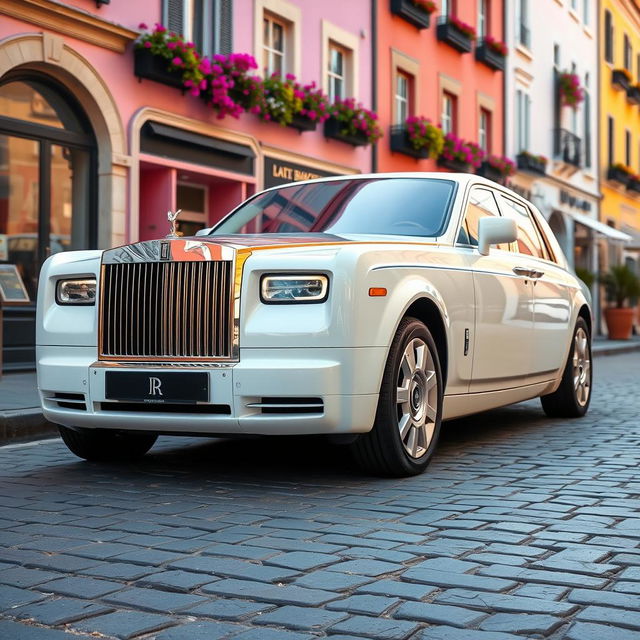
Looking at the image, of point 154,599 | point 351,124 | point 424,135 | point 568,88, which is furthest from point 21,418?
point 568,88

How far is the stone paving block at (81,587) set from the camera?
10.9 ft

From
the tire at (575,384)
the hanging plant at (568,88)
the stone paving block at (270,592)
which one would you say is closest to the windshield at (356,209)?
the tire at (575,384)

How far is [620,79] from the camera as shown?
120ft

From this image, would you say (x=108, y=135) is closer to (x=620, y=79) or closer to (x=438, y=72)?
(x=438, y=72)

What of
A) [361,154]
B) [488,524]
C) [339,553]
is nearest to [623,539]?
[488,524]

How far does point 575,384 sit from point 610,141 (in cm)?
3011

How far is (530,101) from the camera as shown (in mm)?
28688

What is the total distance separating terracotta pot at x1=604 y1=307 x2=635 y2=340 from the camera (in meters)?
28.5

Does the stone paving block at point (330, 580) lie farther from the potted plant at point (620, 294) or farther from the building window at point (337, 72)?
the potted plant at point (620, 294)

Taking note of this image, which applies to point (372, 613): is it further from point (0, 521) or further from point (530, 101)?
point (530, 101)

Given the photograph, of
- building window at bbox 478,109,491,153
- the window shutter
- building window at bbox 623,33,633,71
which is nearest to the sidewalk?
the window shutter

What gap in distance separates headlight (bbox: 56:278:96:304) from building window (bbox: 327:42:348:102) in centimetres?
1315

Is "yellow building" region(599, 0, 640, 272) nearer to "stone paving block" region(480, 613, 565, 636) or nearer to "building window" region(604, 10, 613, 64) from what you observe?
"building window" region(604, 10, 613, 64)

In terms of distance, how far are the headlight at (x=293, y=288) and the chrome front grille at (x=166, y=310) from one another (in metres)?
0.17
